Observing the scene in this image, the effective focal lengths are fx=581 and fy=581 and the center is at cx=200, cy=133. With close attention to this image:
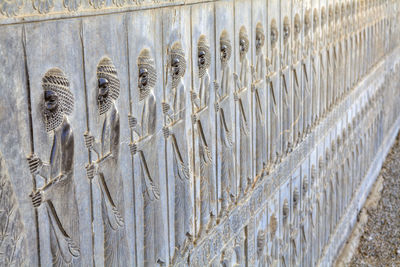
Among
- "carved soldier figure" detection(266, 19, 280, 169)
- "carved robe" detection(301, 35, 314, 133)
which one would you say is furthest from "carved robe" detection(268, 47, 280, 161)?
"carved robe" detection(301, 35, 314, 133)

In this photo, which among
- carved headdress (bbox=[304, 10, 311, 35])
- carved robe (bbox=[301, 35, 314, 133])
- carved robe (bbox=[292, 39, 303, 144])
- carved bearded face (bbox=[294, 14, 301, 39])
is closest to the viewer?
carved bearded face (bbox=[294, 14, 301, 39])

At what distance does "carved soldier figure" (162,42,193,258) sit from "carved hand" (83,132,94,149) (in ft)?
2.69

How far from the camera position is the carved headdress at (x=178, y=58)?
3.72 metres

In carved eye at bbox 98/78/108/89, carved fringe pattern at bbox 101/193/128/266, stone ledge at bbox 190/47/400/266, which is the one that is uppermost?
carved eye at bbox 98/78/108/89

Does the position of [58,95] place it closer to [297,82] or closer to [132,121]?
[132,121]

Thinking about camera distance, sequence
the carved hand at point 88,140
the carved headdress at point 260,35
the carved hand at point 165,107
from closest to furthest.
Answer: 1. the carved hand at point 88,140
2. the carved hand at point 165,107
3. the carved headdress at point 260,35

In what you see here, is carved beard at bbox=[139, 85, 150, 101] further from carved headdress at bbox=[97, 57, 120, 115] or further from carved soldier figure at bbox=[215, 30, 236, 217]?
carved soldier figure at bbox=[215, 30, 236, 217]

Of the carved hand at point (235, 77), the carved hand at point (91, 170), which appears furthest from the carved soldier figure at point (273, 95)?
the carved hand at point (91, 170)

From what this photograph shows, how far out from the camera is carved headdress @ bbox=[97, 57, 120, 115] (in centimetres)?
295

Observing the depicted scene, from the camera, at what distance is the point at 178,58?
377cm

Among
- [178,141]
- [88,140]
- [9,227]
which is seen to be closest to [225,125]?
[178,141]

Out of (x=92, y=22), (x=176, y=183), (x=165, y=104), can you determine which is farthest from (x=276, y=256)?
(x=92, y=22)

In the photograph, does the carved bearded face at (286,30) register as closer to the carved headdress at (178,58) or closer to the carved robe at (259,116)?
the carved robe at (259,116)

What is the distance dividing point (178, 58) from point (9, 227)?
1772 millimetres
